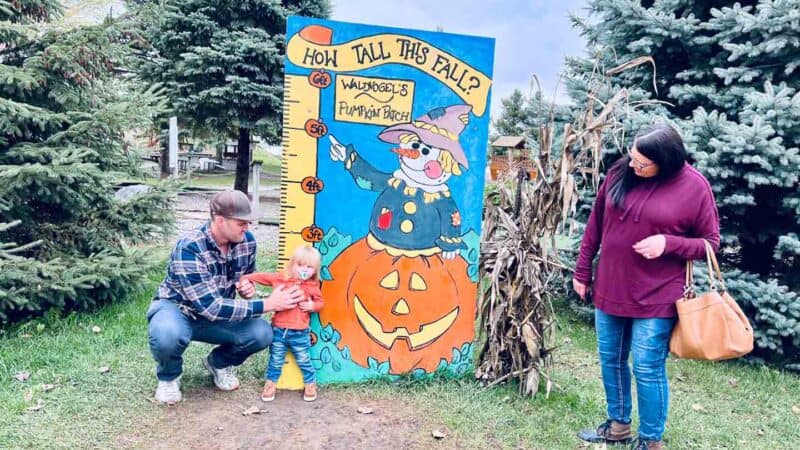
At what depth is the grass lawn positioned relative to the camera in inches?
111

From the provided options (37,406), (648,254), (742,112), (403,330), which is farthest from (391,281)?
(742,112)

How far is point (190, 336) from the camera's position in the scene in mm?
2961

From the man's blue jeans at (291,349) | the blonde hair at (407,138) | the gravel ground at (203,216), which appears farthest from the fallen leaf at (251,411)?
the gravel ground at (203,216)

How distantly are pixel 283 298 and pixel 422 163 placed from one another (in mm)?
1103

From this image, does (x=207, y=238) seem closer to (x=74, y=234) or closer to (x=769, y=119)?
(x=74, y=234)

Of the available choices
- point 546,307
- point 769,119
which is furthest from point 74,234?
point 769,119

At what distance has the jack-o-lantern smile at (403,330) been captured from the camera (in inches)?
131

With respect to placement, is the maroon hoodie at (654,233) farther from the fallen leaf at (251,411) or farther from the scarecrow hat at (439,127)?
the fallen leaf at (251,411)

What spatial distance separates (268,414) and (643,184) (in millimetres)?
2203

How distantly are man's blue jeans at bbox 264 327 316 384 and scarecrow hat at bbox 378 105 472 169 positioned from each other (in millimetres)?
1230

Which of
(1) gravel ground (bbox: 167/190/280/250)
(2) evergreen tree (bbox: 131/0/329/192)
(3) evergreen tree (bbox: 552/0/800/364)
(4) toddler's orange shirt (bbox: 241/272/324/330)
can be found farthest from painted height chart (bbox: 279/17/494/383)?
(2) evergreen tree (bbox: 131/0/329/192)

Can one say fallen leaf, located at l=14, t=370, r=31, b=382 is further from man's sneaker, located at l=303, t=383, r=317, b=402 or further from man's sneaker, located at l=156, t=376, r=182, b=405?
man's sneaker, located at l=303, t=383, r=317, b=402

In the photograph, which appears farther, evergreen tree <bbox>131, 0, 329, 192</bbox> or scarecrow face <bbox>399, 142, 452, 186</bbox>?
evergreen tree <bbox>131, 0, 329, 192</bbox>

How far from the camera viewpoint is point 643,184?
100 inches
